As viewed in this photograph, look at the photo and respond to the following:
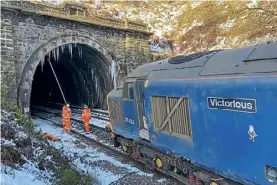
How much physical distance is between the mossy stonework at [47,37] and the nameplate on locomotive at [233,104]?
1326 centimetres

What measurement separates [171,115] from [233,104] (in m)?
2.12

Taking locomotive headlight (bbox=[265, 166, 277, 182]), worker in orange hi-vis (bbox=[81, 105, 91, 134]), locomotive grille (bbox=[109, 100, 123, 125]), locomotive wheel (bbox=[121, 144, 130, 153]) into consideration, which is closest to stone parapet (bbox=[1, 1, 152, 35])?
worker in orange hi-vis (bbox=[81, 105, 91, 134])

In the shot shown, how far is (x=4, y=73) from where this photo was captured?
51.6 feet

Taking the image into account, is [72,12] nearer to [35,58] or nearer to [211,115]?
[35,58]

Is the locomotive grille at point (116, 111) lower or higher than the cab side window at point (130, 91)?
lower

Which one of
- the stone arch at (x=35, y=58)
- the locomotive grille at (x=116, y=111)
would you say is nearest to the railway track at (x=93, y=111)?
the stone arch at (x=35, y=58)

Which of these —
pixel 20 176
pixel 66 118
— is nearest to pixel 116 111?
pixel 20 176

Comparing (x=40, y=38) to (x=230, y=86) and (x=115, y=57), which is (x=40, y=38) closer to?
(x=115, y=57)

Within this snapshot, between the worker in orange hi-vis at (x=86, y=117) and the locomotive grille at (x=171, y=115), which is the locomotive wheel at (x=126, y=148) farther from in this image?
the worker in orange hi-vis at (x=86, y=117)

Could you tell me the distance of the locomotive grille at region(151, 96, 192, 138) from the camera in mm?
6379

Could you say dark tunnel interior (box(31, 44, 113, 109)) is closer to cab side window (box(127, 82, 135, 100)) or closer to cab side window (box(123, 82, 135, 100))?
cab side window (box(123, 82, 135, 100))

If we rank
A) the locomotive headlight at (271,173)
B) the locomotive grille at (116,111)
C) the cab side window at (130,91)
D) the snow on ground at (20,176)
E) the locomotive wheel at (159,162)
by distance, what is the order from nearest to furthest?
the locomotive headlight at (271,173), the snow on ground at (20,176), the locomotive wheel at (159,162), the cab side window at (130,91), the locomotive grille at (116,111)

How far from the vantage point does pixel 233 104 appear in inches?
195

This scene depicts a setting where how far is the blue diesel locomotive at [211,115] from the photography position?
451 centimetres
